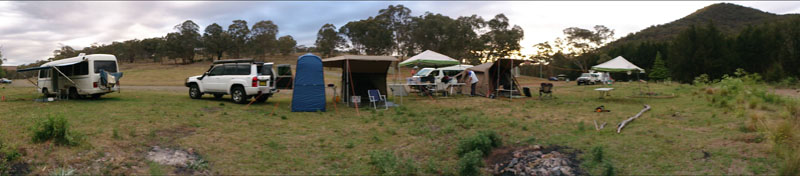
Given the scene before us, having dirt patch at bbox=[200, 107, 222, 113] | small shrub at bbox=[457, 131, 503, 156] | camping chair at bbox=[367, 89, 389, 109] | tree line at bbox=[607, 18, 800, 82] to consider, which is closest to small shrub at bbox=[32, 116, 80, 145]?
dirt patch at bbox=[200, 107, 222, 113]

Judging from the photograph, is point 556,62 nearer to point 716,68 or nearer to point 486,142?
point 716,68

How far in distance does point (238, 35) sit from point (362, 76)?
178 ft

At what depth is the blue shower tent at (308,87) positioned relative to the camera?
1202cm

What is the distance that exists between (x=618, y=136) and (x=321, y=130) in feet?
19.9

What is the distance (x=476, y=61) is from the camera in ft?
176

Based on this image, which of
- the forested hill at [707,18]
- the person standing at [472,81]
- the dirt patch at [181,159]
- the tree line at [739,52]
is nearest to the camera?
the dirt patch at [181,159]

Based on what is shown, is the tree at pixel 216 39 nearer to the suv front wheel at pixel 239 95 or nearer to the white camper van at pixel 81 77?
the white camper van at pixel 81 77

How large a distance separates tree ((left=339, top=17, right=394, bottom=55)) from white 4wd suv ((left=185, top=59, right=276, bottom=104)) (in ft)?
134

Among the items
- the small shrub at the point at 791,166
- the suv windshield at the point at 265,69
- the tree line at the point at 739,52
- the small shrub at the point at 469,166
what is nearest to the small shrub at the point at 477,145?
the small shrub at the point at 469,166

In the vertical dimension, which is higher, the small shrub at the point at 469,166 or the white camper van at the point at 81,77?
the white camper van at the point at 81,77

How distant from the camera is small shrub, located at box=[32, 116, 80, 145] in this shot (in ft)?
20.4

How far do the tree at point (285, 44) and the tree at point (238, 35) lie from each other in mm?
5131

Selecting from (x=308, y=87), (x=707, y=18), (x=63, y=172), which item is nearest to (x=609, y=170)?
(x=63, y=172)

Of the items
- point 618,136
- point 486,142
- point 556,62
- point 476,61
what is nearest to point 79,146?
point 486,142
